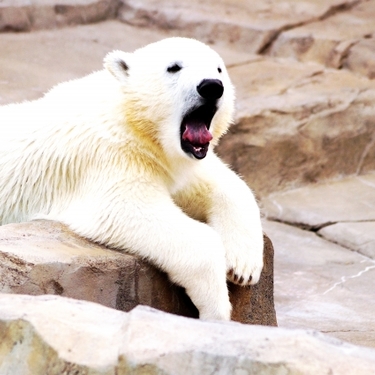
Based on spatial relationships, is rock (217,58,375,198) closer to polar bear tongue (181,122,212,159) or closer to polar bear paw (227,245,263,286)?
polar bear tongue (181,122,212,159)

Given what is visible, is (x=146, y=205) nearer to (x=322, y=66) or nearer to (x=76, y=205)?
(x=76, y=205)

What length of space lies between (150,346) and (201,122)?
176 centimetres

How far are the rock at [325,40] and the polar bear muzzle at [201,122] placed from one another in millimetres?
4289

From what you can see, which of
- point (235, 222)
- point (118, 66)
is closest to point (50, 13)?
point (118, 66)

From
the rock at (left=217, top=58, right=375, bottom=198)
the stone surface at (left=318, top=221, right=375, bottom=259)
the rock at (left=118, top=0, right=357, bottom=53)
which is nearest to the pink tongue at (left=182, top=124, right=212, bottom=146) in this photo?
the stone surface at (left=318, top=221, right=375, bottom=259)

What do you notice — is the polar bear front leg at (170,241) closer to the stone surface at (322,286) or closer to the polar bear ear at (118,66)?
the polar bear ear at (118,66)

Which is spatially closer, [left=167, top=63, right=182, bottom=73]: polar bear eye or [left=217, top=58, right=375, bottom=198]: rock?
[left=167, top=63, right=182, bottom=73]: polar bear eye

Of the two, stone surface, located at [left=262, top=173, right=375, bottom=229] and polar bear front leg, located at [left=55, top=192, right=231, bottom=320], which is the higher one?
polar bear front leg, located at [left=55, top=192, right=231, bottom=320]

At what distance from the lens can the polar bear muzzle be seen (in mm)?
3609

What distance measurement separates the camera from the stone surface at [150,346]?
7.13ft

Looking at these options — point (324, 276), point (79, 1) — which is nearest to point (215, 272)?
point (324, 276)

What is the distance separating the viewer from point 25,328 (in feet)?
7.66

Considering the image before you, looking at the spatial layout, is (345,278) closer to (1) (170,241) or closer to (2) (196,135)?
(2) (196,135)

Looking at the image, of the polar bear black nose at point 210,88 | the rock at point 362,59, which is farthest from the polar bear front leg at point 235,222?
the rock at point 362,59
